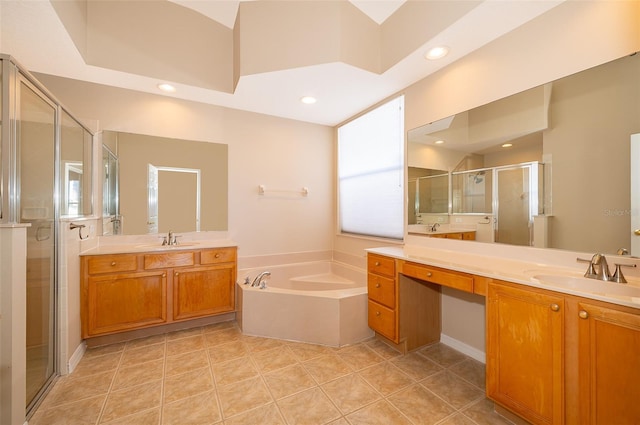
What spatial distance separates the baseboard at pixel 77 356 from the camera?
6.17 feet

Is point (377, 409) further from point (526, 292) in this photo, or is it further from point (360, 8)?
point (360, 8)

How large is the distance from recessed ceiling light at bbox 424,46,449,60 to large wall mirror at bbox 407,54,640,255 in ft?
1.59

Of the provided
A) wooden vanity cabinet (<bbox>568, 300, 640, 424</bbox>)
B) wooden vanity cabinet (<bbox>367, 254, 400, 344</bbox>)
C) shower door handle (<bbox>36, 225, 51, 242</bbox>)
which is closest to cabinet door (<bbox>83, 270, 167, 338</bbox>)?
shower door handle (<bbox>36, 225, 51, 242</bbox>)

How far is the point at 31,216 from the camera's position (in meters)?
1.56

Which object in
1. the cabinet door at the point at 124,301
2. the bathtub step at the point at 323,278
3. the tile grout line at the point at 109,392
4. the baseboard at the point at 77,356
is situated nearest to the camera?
the tile grout line at the point at 109,392

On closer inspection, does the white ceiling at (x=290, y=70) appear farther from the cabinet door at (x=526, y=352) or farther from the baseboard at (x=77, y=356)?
the baseboard at (x=77, y=356)

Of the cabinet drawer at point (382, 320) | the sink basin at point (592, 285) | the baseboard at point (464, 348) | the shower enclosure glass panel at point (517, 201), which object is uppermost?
the shower enclosure glass panel at point (517, 201)

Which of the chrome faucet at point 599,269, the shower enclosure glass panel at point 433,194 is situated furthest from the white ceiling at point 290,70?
the chrome faucet at point 599,269

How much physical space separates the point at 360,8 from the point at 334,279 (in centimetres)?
282

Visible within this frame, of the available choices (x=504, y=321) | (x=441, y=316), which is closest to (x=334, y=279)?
(x=441, y=316)

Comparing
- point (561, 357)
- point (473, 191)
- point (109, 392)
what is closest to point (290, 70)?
point (473, 191)

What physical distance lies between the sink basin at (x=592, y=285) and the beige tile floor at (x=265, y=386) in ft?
2.75

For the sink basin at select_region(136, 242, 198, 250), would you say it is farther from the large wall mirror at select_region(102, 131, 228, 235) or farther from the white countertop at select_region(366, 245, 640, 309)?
the white countertop at select_region(366, 245, 640, 309)

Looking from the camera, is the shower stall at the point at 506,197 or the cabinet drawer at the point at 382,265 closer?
the shower stall at the point at 506,197
